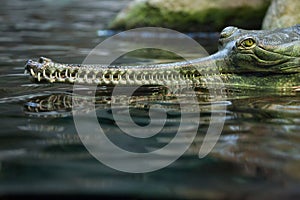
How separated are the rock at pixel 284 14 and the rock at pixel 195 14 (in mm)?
1400

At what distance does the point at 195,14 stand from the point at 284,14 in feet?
8.09

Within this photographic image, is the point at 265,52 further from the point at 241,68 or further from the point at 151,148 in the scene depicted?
the point at 151,148

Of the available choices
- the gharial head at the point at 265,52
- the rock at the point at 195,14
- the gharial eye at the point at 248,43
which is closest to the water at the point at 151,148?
the gharial head at the point at 265,52

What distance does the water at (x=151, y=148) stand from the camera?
91.4 inches

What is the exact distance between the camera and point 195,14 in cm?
1005

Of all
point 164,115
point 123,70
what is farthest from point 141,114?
point 123,70

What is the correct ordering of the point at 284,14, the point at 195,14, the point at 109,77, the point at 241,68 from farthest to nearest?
1. the point at 195,14
2. the point at 284,14
3. the point at 241,68
4. the point at 109,77

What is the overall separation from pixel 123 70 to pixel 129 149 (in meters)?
1.45

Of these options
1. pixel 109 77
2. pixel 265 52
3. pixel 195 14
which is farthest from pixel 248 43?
pixel 195 14

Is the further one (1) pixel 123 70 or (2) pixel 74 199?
(1) pixel 123 70

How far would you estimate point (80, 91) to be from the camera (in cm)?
458

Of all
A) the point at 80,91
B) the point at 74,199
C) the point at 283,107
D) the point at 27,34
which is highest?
the point at 27,34

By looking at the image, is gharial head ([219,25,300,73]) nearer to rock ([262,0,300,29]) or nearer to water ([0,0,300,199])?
water ([0,0,300,199])

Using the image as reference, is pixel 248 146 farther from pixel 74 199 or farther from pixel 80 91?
pixel 80 91
